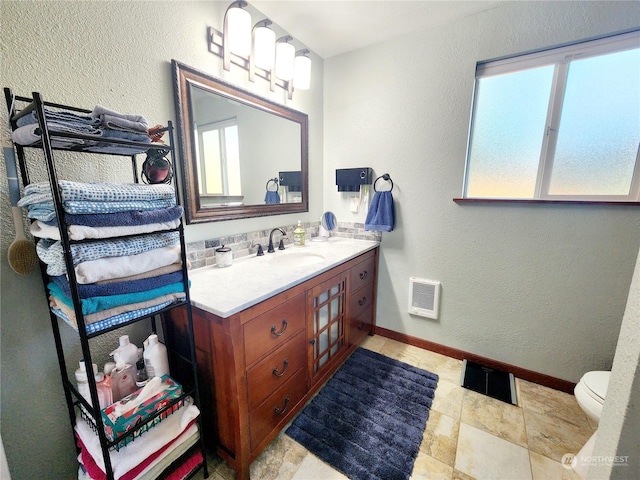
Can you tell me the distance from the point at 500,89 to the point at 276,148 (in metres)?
1.50

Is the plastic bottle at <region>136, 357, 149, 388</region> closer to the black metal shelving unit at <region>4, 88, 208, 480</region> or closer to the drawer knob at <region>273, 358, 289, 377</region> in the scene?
the black metal shelving unit at <region>4, 88, 208, 480</region>

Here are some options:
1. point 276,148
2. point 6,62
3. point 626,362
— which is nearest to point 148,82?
point 6,62

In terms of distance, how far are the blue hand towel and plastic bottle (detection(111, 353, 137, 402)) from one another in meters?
1.64

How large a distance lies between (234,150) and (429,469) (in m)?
1.90

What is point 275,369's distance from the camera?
3.77 ft

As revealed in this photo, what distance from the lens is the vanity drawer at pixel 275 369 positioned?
3.42ft

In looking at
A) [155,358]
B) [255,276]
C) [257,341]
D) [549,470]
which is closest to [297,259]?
[255,276]

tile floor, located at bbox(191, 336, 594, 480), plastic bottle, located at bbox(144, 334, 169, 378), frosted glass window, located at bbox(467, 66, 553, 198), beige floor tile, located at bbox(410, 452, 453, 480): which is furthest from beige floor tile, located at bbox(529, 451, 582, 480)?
plastic bottle, located at bbox(144, 334, 169, 378)

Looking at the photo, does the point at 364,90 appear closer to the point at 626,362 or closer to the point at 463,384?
the point at 626,362

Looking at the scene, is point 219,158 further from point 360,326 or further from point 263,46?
point 360,326

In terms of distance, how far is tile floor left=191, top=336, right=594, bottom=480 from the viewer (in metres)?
1.12

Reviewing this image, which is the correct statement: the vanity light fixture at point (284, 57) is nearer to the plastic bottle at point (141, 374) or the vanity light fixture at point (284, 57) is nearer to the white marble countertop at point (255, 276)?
the white marble countertop at point (255, 276)

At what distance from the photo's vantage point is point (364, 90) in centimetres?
197

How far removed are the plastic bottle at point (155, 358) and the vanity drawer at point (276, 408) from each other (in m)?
0.41
